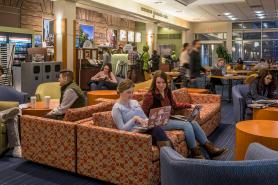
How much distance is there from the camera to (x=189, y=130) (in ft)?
12.7

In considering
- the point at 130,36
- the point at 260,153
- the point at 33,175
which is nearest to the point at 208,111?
the point at 33,175

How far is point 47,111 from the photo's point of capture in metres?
4.70

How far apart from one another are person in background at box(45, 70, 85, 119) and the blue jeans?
131 centimetres

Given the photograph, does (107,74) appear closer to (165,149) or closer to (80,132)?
(80,132)

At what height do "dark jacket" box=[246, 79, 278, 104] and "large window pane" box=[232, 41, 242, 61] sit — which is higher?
"large window pane" box=[232, 41, 242, 61]

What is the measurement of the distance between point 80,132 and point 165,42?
1901cm

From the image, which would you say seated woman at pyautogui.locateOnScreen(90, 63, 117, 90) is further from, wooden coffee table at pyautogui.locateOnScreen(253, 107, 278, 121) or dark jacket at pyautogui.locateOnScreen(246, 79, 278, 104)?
wooden coffee table at pyautogui.locateOnScreen(253, 107, 278, 121)

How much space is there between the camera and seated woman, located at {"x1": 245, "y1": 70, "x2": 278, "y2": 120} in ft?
18.7

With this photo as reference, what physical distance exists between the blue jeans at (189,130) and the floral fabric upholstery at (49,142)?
1129 mm

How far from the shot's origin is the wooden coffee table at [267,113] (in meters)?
4.94

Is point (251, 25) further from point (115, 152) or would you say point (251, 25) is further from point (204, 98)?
point (115, 152)

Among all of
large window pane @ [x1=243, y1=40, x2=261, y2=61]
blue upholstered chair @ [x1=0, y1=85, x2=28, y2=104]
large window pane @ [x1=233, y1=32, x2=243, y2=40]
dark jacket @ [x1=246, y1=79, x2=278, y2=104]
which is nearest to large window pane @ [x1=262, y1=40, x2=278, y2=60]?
large window pane @ [x1=243, y1=40, x2=261, y2=61]

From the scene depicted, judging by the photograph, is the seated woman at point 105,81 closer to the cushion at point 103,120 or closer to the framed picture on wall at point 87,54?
the framed picture on wall at point 87,54

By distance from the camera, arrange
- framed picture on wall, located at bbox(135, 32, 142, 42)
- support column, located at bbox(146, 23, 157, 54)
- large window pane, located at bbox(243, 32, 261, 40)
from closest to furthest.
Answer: support column, located at bbox(146, 23, 157, 54)
framed picture on wall, located at bbox(135, 32, 142, 42)
large window pane, located at bbox(243, 32, 261, 40)
